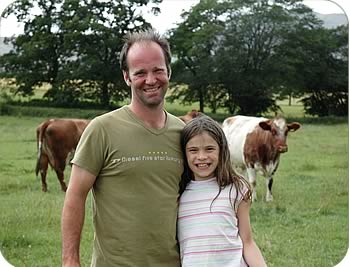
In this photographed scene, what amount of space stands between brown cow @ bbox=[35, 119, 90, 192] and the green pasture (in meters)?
0.07

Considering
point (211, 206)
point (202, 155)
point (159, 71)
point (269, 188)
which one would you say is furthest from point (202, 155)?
point (269, 188)

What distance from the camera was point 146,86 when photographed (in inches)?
57.7

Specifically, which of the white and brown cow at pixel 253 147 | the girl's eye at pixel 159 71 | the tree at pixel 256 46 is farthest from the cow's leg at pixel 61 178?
the girl's eye at pixel 159 71

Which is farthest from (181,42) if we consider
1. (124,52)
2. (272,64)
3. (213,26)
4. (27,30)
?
(124,52)

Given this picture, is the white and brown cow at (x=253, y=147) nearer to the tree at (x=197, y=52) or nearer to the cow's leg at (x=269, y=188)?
the cow's leg at (x=269, y=188)

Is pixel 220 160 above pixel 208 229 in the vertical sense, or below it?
above

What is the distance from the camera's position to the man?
144 cm

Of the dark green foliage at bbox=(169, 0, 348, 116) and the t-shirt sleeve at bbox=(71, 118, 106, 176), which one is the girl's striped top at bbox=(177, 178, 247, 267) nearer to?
the t-shirt sleeve at bbox=(71, 118, 106, 176)

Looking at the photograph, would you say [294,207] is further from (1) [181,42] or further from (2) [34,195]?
(2) [34,195]

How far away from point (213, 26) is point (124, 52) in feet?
11.3

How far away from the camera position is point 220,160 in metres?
1.58

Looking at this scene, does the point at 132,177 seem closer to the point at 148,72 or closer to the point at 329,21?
the point at 148,72

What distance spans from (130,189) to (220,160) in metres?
0.25

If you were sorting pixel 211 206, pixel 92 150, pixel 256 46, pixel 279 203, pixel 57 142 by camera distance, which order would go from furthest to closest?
1. pixel 57 142
2. pixel 256 46
3. pixel 279 203
4. pixel 211 206
5. pixel 92 150
